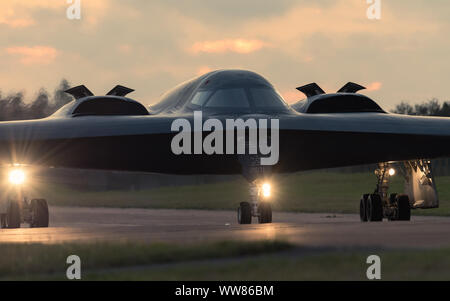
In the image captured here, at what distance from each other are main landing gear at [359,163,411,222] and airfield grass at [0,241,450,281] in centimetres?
1131

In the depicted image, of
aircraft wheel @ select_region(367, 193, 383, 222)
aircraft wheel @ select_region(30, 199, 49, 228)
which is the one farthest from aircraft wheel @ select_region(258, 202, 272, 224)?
aircraft wheel @ select_region(30, 199, 49, 228)

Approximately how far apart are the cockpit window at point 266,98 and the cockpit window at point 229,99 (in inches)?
11.4

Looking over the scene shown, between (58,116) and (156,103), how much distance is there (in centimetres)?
367

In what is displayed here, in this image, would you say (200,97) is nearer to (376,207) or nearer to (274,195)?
(376,207)

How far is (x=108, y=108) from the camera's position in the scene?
23.1 m

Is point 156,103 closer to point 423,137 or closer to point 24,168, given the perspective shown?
point 24,168

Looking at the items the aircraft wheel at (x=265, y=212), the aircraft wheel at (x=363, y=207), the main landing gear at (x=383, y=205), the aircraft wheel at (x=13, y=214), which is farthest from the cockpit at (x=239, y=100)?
the aircraft wheel at (x=13, y=214)

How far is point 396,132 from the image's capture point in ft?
69.3

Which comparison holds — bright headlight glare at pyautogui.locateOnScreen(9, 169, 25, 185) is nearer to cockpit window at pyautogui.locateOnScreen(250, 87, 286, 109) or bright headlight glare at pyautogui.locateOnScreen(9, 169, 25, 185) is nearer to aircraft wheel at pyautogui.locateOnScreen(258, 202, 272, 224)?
cockpit window at pyautogui.locateOnScreen(250, 87, 286, 109)

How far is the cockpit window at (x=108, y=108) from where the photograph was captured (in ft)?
75.1

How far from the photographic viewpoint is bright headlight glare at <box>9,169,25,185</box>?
23.3 m

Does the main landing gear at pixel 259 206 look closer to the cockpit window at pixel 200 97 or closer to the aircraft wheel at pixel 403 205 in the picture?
the cockpit window at pixel 200 97

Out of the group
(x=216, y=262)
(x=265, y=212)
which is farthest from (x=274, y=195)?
(x=216, y=262)

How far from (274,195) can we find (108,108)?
28224 millimetres
